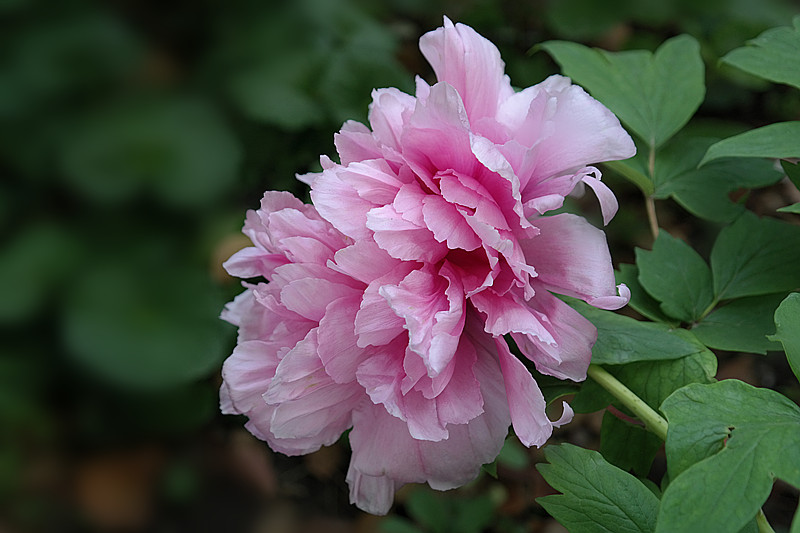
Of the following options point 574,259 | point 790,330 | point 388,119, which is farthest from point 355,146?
point 790,330

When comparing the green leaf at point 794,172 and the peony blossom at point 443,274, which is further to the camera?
the green leaf at point 794,172

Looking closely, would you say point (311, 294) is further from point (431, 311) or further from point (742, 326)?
point (742, 326)

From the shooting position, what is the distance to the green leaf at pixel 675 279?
0.46m

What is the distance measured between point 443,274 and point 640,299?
180 mm

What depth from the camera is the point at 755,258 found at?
48cm

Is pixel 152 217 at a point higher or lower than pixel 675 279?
lower

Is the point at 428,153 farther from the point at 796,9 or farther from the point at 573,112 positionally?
the point at 796,9

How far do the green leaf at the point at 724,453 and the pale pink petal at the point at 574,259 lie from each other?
0.06 m

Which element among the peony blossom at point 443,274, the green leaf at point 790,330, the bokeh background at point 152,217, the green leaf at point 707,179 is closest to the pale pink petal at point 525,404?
the peony blossom at point 443,274

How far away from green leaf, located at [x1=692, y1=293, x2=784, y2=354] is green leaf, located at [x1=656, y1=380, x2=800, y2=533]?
0.27ft

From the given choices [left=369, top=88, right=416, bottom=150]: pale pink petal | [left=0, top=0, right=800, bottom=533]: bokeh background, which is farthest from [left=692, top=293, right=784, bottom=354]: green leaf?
[left=0, top=0, right=800, bottom=533]: bokeh background

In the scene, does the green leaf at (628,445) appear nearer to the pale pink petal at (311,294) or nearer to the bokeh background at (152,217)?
the pale pink petal at (311,294)

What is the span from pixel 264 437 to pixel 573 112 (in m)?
0.23

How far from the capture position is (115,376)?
1.38 meters
